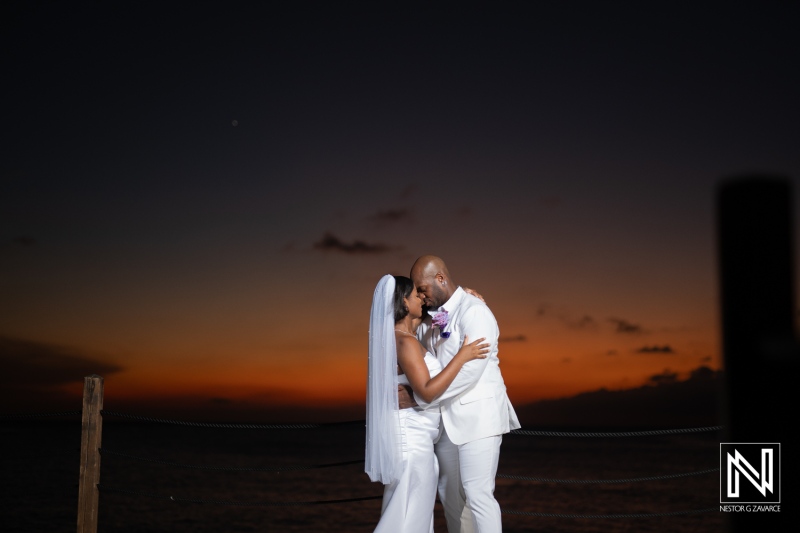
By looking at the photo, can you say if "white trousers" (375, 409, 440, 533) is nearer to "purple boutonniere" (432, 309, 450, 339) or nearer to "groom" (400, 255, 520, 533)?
"groom" (400, 255, 520, 533)

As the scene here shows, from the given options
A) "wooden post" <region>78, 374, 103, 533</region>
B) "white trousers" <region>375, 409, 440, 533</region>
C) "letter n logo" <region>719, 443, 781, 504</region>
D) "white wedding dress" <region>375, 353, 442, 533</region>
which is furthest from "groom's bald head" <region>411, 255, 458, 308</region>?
"letter n logo" <region>719, 443, 781, 504</region>

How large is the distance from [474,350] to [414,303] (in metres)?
0.51

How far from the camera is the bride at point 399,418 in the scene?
14.1 ft

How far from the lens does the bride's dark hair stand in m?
4.40

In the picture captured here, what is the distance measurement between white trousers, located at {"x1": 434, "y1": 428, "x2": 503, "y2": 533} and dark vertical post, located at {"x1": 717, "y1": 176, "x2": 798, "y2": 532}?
349 cm

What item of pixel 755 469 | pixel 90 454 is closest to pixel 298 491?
pixel 90 454

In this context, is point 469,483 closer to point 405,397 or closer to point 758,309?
point 405,397

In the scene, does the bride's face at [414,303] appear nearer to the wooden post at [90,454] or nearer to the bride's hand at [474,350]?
the bride's hand at [474,350]

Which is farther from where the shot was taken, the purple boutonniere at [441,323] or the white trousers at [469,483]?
the purple boutonniere at [441,323]

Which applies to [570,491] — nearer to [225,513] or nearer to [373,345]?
[225,513]

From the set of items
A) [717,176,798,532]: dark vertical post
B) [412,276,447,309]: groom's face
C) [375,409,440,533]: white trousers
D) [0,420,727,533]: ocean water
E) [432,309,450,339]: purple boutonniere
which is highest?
[412,276,447,309]: groom's face

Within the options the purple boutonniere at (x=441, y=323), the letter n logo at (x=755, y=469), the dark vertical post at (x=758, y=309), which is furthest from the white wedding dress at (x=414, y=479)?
the dark vertical post at (x=758, y=309)

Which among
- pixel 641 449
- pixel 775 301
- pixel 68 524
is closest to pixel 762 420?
pixel 775 301

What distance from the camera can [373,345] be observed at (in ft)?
14.3
